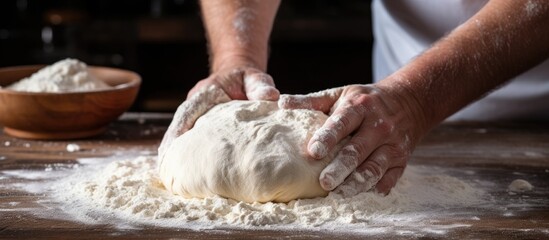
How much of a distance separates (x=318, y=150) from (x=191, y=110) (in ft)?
1.18

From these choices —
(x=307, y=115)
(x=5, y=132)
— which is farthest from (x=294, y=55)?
(x=307, y=115)

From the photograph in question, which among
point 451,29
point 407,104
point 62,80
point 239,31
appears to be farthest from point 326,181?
point 451,29

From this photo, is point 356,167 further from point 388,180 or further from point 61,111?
point 61,111

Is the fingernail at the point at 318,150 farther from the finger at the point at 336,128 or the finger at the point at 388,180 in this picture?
the finger at the point at 388,180

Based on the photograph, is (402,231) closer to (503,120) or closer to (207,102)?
(207,102)

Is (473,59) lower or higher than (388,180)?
higher

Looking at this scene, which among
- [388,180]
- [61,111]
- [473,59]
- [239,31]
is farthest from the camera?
[239,31]

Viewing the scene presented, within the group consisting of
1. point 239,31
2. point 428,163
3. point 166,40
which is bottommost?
point 166,40

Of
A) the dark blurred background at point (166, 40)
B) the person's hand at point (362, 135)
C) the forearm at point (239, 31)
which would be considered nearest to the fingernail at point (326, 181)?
the person's hand at point (362, 135)

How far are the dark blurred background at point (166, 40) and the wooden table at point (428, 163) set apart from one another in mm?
1643

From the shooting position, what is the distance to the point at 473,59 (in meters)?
1.60

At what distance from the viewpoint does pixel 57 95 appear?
1.82 m

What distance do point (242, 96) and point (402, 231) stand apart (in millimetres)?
588

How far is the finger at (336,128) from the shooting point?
4.53 feet
